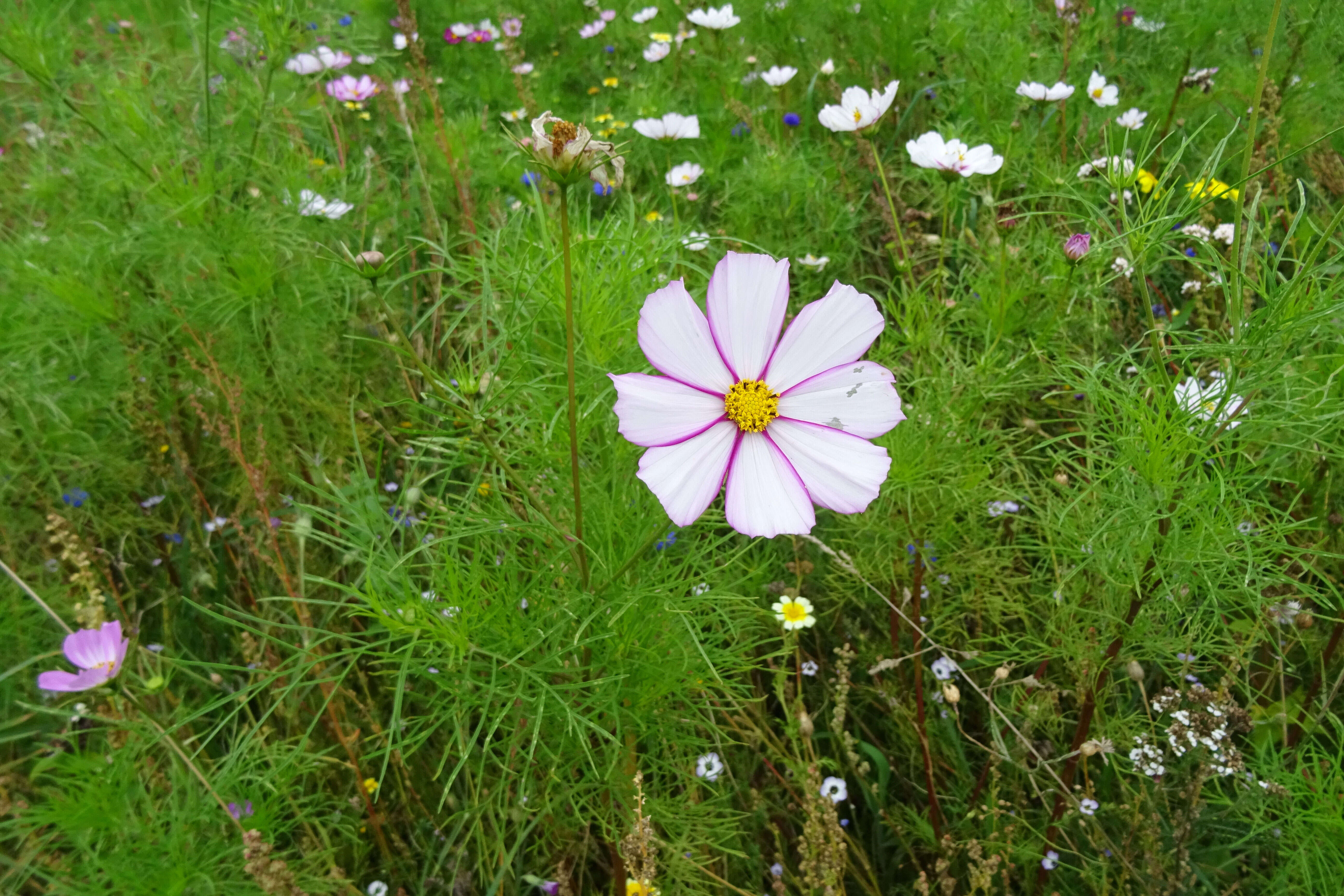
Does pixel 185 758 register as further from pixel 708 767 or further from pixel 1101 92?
pixel 1101 92

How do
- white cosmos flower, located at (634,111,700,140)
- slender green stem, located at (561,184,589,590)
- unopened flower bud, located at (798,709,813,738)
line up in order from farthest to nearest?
white cosmos flower, located at (634,111,700,140) → unopened flower bud, located at (798,709,813,738) → slender green stem, located at (561,184,589,590)

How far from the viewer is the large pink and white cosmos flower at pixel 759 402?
0.69 metres

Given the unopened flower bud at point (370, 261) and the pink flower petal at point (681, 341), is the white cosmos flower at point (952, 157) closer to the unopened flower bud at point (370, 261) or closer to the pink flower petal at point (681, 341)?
the pink flower petal at point (681, 341)

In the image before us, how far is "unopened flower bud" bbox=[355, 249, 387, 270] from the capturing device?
741 mm

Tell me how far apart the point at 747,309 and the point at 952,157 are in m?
0.67

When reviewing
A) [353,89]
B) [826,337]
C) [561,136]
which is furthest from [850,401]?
[353,89]

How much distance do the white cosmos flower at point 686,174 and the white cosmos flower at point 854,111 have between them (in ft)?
1.29

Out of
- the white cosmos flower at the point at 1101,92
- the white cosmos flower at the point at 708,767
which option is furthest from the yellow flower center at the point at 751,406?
the white cosmos flower at the point at 1101,92

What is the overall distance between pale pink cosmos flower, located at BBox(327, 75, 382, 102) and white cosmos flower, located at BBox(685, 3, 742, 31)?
2.88 ft

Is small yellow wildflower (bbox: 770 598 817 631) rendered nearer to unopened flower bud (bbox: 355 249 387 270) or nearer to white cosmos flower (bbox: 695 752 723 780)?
white cosmos flower (bbox: 695 752 723 780)

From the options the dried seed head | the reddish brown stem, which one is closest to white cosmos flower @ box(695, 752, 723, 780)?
the reddish brown stem

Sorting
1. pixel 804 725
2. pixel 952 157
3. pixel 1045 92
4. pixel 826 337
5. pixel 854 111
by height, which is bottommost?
pixel 804 725

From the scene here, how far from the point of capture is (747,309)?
0.77 metres

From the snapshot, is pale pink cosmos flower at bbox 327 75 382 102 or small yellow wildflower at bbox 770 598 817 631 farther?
pale pink cosmos flower at bbox 327 75 382 102
